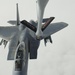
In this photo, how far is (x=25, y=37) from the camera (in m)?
35.1

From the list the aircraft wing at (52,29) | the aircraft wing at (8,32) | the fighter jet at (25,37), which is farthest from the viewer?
the aircraft wing at (52,29)

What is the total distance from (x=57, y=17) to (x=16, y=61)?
35.8 m

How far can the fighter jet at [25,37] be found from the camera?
89.8 ft

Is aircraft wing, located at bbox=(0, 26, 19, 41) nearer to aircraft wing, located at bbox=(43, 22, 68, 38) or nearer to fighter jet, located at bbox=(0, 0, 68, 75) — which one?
fighter jet, located at bbox=(0, 0, 68, 75)

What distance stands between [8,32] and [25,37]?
17.4 feet

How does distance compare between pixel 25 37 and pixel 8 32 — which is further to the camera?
pixel 8 32

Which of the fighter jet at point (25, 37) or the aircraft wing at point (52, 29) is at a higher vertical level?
the aircraft wing at point (52, 29)

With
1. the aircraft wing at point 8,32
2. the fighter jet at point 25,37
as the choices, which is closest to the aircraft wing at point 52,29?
the fighter jet at point 25,37

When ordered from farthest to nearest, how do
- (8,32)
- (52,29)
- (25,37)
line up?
(52,29), (8,32), (25,37)

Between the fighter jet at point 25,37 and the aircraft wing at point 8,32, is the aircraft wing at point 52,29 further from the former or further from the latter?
the aircraft wing at point 8,32

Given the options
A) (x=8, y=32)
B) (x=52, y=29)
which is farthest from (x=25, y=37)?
(x=52, y=29)

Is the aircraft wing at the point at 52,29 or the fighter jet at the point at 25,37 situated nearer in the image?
the fighter jet at the point at 25,37

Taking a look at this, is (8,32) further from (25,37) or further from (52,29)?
(52,29)

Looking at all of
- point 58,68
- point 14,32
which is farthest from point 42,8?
point 58,68
